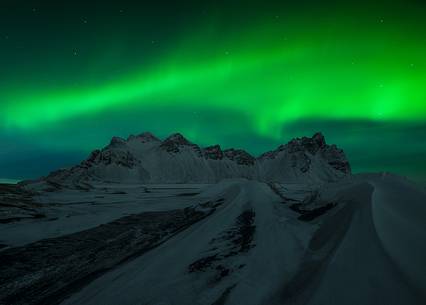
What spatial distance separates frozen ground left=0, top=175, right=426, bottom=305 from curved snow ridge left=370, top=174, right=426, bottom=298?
0.07 ft

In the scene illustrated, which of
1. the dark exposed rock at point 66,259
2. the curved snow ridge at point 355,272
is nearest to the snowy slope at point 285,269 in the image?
the curved snow ridge at point 355,272

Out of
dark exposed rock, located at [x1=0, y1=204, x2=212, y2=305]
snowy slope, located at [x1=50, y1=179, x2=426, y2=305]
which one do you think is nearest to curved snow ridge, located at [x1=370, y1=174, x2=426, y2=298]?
snowy slope, located at [x1=50, y1=179, x2=426, y2=305]

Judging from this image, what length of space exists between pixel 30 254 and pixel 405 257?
9.91m

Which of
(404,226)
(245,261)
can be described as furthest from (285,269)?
(404,226)

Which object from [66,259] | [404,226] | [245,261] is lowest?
[66,259]

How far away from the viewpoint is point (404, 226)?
664 centimetres

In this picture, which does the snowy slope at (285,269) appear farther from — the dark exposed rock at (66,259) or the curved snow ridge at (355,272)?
the dark exposed rock at (66,259)

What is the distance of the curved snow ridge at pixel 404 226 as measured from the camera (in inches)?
177

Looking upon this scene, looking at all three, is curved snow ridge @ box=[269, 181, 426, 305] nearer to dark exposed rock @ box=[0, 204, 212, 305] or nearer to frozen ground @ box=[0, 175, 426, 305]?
frozen ground @ box=[0, 175, 426, 305]

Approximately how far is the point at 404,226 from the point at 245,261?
407 cm

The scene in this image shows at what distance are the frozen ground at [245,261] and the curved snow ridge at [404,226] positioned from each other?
0.9 inches

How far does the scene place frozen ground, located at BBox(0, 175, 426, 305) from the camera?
436 centimetres

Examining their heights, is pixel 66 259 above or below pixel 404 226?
below

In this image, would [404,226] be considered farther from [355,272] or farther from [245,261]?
[245,261]
